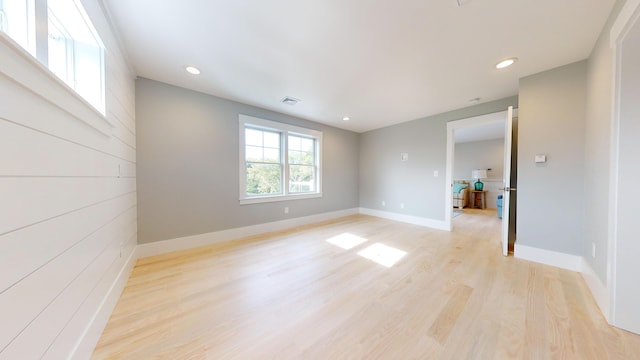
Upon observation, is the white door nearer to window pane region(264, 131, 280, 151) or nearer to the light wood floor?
the light wood floor

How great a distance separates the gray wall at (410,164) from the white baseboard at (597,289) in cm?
202

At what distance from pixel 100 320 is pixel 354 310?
5.84ft

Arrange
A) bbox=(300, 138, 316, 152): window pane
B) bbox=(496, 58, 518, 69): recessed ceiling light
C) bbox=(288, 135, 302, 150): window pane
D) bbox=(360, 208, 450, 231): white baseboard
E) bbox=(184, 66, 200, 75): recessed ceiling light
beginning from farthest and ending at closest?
bbox=(300, 138, 316, 152): window pane
bbox=(288, 135, 302, 150): window pane
bbox=(360, 208, 450, 231): white baseboard
bbox=(184, 66, 200, 75): recessed ceiling light
bbox=(496, 58, 518, 69): recessed ceiling light

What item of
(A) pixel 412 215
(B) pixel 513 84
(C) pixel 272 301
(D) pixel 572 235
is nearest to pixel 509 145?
(B) pixel 513 84

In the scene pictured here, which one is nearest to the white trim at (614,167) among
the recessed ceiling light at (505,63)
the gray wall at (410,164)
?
the recessed ceiling light at (505,63)

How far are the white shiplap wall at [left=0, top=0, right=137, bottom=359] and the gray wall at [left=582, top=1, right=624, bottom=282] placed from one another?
3.36 m

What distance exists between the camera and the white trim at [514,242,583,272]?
2250 millimetres

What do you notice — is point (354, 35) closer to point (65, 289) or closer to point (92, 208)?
point (92, 208)

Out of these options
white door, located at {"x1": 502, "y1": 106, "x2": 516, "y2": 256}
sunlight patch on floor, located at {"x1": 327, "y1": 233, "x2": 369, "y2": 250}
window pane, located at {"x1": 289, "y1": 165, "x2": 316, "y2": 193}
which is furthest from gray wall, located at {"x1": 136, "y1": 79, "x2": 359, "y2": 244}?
white door, located at {"x1": 502, "y1": 106, "x2": 516, "y2": 256}

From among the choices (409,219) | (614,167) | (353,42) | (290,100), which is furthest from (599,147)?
(290,100)

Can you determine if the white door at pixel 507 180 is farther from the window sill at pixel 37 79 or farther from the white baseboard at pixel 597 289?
the window sill at pixel 37 79

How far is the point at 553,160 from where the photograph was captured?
7.73 ft

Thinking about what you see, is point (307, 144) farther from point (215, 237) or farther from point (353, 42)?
point (353, 42)

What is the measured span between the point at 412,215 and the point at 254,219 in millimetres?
3368
